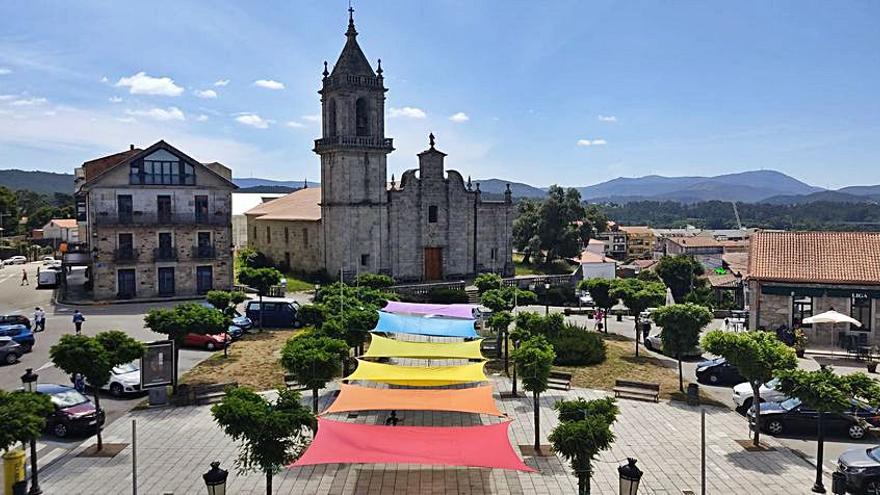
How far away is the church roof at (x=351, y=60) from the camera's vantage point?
4706 centimetres

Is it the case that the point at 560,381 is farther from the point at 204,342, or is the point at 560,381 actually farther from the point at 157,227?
the point at 157,227

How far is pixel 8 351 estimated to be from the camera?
2672 cm

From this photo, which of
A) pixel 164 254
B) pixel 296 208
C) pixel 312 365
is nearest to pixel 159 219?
pixel 164 254

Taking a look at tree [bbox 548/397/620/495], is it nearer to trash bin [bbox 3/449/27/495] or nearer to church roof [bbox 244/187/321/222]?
trash bin [bbox 3/449/27/495]

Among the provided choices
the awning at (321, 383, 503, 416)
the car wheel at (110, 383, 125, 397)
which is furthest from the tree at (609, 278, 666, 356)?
the car wheel at (110, 383, 125, 397)

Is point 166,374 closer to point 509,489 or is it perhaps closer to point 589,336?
point 509,489

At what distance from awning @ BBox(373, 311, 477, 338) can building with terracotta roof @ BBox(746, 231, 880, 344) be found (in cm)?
1591

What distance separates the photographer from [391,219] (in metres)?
49.6

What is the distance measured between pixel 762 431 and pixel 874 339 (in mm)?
15394

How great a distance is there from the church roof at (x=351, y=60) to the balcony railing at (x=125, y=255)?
1817 centimetres

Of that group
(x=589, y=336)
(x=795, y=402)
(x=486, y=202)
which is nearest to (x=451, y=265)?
(x=486, y=202)

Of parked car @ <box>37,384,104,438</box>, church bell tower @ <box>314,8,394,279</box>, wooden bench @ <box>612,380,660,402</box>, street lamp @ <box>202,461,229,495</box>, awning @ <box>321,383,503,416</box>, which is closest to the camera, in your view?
street lamp @ <box>202,461,229,495</box>

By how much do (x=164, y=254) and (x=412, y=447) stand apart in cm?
3365

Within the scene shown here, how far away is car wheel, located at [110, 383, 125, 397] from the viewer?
74.4ft
